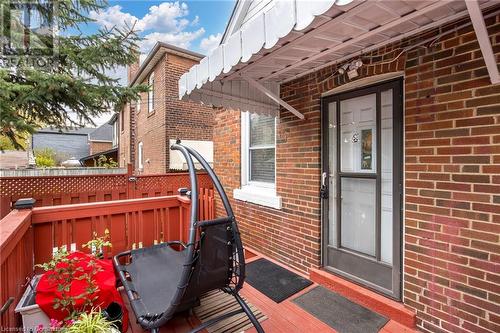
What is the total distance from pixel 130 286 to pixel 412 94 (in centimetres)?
318

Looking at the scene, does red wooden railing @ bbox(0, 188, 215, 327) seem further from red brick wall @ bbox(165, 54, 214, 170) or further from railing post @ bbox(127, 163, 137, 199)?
red brick wall @ bbox(165, 54, 214, 170)

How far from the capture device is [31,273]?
2.47 metres

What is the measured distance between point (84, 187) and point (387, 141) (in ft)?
20.0

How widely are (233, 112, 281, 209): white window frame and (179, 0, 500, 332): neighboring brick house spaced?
7.4 inches

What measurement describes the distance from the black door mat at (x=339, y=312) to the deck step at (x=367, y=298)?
6 centimetres

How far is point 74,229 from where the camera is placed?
281cm

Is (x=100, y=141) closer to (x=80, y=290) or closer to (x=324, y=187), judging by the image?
(x=80, y=290)

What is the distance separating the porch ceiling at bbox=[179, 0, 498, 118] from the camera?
5.57 ft

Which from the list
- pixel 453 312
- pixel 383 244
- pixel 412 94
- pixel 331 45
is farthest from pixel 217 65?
pixel 453 312

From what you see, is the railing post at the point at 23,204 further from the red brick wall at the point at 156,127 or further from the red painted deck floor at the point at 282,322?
the red brick wall at the point at 156,127

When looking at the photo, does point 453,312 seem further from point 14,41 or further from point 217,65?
point 14,41

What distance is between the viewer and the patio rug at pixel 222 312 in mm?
2316

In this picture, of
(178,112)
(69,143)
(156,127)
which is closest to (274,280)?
(178,112)

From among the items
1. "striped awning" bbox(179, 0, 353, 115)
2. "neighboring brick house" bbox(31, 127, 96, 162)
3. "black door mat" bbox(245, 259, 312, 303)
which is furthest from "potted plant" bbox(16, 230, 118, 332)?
"neighboring brick house" bbox(31, 127, 96, 162)
